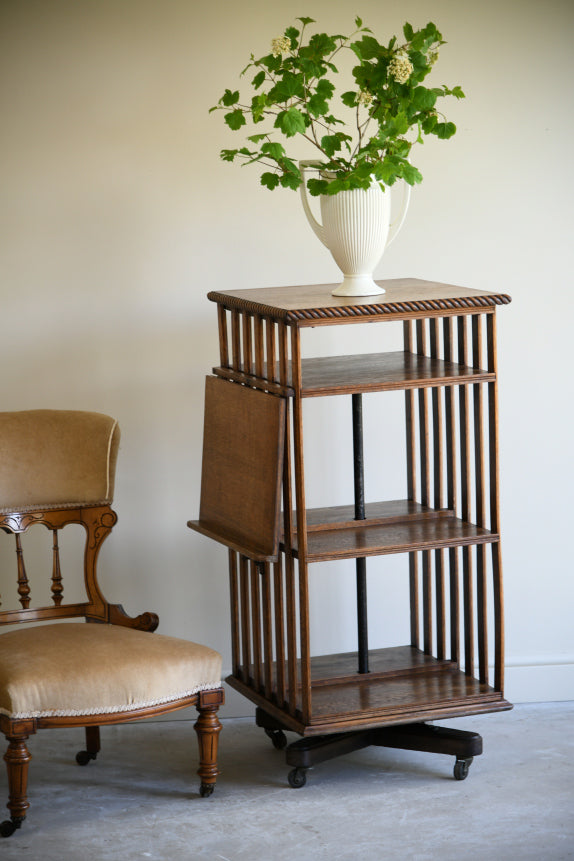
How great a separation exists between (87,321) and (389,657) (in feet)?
4.51

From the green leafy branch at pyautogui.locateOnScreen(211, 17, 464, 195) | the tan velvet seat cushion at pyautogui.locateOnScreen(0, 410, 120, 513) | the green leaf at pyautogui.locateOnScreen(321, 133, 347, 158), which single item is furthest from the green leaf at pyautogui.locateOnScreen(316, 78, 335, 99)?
the tan velvet seat cushion at pyautogui.locateOnScreen(0, 410, 120, 513)

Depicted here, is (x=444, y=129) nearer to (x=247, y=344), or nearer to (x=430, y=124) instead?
(x=430, y=124)

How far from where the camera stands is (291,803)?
9.94 feet

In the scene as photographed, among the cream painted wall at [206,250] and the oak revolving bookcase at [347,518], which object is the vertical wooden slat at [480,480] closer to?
the oak revolving bookcase at [347,518]

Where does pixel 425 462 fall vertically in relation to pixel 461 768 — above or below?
above

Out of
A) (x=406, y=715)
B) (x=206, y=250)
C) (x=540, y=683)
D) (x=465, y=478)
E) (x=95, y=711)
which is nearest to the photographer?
(x=95, y=711)

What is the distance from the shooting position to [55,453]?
3.27 meters

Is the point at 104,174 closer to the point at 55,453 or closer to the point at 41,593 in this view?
the point at 55,453

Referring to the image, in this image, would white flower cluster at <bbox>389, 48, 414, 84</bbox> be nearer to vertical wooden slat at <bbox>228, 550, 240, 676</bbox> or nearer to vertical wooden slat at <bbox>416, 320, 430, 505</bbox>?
vertical wooden slat at <bbox>416, 320, 430, 505</bbox>

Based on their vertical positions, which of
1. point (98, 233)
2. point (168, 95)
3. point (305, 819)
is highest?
point (168, 95)

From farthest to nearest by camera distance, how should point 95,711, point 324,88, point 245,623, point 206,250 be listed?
1. point 206,250
2. point 245,623
3. point 324,88
4. point 95,711

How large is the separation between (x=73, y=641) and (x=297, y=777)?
717 millimetres

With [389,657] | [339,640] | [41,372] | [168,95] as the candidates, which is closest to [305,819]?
[389,657]

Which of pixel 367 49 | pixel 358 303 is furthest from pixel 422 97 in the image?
pixel 358 303
